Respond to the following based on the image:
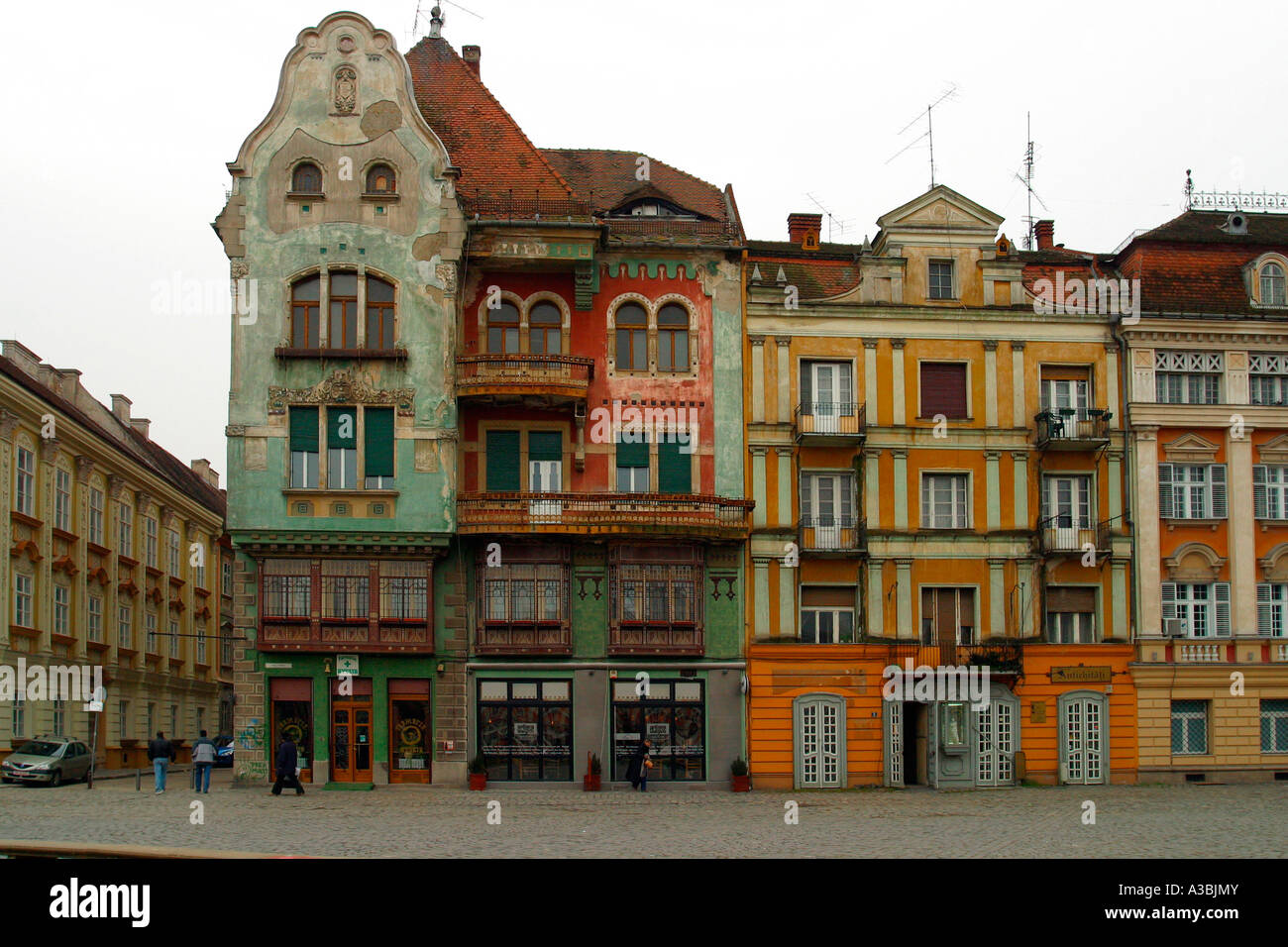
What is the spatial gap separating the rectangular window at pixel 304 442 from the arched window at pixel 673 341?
10.8 metres

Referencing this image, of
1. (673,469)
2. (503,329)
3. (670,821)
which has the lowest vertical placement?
(670,821)

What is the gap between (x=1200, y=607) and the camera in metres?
47.0

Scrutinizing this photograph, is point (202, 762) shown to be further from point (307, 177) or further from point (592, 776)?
point (307, 177)

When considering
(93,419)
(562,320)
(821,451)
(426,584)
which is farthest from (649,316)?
(93,419)

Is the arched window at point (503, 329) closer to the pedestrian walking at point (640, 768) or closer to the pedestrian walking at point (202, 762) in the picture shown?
the pedestrian walking at point (640, 768)

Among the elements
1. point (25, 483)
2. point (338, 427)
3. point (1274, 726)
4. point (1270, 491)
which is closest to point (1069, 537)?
point (1270, 491)

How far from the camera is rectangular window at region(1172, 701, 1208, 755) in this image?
46469 millimetres

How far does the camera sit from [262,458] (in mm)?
43219

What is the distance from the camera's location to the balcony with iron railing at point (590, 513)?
43.6 meters

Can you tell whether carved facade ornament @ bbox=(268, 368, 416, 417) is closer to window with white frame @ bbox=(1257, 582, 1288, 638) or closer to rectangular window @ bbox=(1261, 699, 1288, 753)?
window with white frame @ bbox=(1257, 582, 1288, 638)

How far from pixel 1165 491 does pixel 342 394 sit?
84.6 feet

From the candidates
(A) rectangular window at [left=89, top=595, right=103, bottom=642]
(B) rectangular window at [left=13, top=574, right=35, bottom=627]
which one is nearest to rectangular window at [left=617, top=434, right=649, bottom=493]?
(B) rectangular window at [left=13, top=574, right=35, bottom=627]

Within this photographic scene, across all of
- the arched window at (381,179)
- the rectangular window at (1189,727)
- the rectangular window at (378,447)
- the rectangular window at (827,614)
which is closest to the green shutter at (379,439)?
the rectangular window at (378,447)
